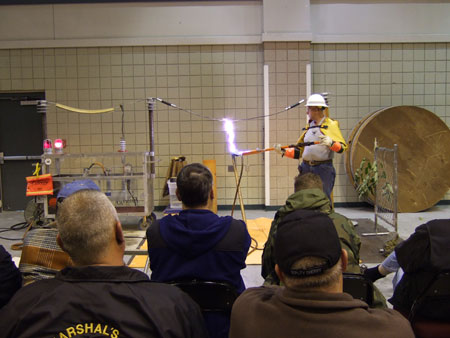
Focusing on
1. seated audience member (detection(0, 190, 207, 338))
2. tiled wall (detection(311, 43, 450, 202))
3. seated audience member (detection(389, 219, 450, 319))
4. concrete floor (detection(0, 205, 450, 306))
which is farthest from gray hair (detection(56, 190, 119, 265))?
tiled wall (detection(311, 43, 450, 202))

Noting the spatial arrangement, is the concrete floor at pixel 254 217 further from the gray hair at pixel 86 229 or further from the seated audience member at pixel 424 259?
the gray hair at pixel 86 229

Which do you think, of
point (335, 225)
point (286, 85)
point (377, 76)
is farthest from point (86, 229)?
point (377, 76)

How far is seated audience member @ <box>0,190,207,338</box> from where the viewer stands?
983 mm

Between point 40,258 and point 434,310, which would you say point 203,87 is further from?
point 434,310

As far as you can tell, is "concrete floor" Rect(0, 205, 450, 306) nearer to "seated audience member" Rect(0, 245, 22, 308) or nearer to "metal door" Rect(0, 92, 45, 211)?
"metal door" Rect(0, 92, 45, 211)

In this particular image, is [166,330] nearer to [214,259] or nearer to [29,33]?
[214,259]

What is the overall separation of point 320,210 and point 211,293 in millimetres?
761

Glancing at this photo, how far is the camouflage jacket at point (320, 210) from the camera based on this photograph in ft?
6.26

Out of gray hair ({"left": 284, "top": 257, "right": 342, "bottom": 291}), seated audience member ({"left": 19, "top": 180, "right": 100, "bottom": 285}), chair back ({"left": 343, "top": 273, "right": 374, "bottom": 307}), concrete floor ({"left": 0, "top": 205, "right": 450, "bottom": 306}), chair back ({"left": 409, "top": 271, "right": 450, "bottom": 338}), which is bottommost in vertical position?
concrete floor ({"left": 0, "top": 205, "right": 450, "bottom": 306})

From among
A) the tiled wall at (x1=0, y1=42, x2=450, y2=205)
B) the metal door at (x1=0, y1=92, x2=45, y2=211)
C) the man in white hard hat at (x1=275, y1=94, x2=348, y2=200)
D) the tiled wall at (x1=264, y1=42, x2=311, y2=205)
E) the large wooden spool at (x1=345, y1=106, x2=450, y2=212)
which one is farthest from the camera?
the metal door at (x1=0, y1=92, x2=45, y2=211)

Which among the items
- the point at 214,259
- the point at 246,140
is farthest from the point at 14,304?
the point at 246,140

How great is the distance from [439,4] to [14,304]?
22.7ft

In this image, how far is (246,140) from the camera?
6.27 metres

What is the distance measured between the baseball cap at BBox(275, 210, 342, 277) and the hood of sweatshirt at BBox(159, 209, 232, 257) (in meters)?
0.68
